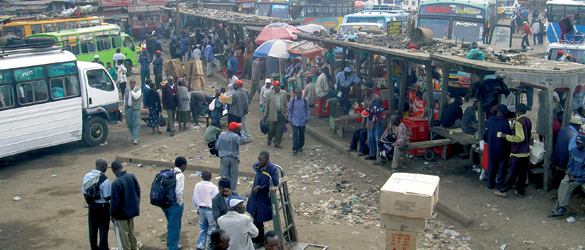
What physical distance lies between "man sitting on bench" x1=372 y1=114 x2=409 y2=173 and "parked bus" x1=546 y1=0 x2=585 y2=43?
14419mm

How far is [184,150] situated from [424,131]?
18.7 feet

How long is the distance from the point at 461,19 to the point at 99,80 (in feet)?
42.4

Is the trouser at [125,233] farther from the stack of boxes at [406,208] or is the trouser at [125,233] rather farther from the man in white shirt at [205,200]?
the stack of boxes at [406,208]

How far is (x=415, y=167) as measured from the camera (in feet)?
31.7

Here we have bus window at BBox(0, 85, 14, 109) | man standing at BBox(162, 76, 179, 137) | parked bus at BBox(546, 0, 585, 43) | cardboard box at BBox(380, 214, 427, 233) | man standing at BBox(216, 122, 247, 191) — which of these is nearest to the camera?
cardboard box at BBox(380, 214, 427, 233)

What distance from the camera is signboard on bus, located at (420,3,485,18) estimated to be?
18109mm

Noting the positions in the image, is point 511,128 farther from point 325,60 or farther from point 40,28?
point 40,28

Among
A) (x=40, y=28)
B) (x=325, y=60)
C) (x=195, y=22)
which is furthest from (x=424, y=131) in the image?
(x=195, y=22)

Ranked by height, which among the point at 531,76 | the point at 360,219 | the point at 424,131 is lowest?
the point at 360,219

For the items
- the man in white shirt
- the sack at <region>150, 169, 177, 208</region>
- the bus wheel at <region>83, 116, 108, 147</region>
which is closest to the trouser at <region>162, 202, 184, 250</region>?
the sack at <region>150, 169, 177, 208</region>

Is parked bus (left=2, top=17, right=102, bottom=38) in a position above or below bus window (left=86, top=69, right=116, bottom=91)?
above

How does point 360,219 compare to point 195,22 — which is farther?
point 195,22

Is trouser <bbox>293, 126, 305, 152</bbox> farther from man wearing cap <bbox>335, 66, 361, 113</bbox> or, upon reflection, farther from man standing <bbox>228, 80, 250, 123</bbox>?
A: man wearing cap <bbox>335, 66, 361, 113</bbox>

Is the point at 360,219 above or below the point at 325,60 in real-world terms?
below
